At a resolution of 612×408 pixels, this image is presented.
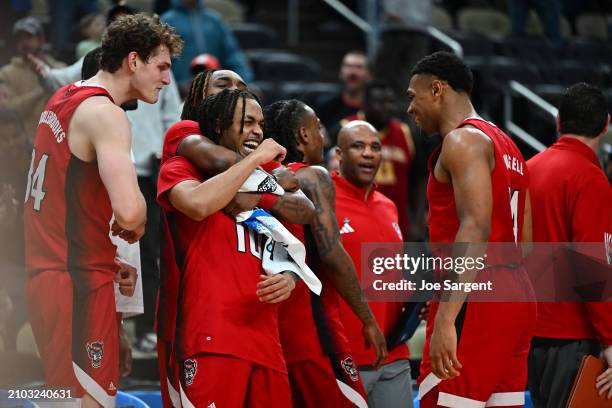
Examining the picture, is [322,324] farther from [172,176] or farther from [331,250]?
[172,176]

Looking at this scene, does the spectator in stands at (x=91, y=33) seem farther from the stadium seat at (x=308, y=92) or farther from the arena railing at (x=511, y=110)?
the arena railing at (x=511, y=110)

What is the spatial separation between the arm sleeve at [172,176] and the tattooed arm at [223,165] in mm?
30

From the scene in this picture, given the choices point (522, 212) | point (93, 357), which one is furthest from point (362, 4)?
point (93, 357)

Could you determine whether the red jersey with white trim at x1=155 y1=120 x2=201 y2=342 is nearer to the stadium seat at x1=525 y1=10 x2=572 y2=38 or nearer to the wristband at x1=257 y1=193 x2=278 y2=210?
the wristband at x1=257 y1=193 x2=278 y2=210

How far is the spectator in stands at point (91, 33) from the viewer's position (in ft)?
25.2

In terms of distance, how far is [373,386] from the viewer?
16.5 feet

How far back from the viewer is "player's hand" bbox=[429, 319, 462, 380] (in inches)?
161

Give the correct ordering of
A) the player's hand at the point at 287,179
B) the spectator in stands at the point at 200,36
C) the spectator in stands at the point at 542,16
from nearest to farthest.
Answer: the player's hand at the point at 287,179 < the spectator in stands at the point at 200,36 < the spectator in stands at the point at 542,16

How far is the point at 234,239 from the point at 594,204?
1.84m

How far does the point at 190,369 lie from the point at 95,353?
420 mm

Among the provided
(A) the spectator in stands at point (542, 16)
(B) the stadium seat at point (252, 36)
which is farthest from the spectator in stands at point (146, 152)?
(A) the spectator in stands at point (542, 16)

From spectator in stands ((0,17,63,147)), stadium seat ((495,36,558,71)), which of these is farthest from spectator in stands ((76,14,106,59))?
stadium seat ((495,36,558,71))

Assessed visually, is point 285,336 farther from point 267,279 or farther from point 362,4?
point 362,4

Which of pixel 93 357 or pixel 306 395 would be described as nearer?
pixel 93 357
